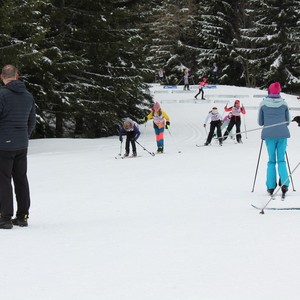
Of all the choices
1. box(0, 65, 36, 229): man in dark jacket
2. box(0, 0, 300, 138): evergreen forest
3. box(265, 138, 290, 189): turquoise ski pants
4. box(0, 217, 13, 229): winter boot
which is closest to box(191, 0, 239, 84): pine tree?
box(0, 0, 300, 138): evergreen forest

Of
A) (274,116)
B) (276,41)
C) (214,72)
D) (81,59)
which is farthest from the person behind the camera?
(214,72)

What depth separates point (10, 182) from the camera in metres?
6.08

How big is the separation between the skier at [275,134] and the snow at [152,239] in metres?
0.39

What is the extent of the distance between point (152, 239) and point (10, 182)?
1.68 meters

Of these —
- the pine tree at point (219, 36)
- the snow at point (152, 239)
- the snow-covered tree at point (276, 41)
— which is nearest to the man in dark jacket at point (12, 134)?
the snow at point (152, 239)

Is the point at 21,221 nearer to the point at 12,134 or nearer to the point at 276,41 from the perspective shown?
the point at 12,134

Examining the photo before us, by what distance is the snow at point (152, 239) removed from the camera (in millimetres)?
4004

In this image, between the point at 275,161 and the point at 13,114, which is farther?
the point at 275,161

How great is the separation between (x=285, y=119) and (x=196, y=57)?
44.6m

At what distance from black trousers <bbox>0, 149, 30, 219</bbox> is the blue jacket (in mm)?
3874

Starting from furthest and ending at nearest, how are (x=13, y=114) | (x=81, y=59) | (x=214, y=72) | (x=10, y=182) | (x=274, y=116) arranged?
1. (x=214, y=72)
2. (x=81, y=59)
3. (x=274, y=116)
4. (x=10, y=182)
5. (x=13, y=114)

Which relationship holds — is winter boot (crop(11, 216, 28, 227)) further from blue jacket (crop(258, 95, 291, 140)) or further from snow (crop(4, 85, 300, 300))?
blue jacket (crop(258, 95, 291, 140))

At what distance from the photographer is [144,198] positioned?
8859 millimetres

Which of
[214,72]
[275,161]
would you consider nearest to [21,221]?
[275,161]
